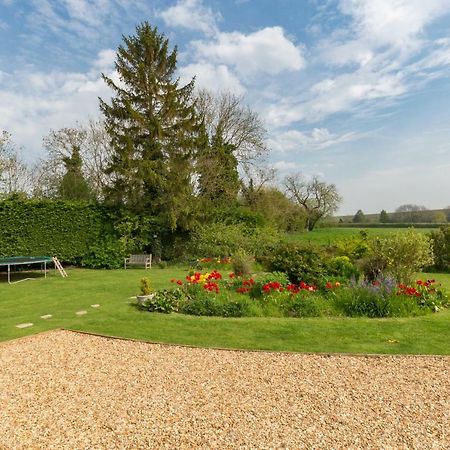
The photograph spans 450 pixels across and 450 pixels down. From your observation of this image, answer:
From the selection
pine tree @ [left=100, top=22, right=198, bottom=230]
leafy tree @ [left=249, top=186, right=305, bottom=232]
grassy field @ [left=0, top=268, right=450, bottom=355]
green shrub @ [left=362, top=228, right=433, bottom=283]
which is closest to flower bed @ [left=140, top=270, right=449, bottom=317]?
grassy field @ [left=0, top=268, right=450, bottom=355]

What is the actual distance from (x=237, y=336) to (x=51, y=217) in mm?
12299

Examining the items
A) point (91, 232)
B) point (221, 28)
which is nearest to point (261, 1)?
point (221, 28)

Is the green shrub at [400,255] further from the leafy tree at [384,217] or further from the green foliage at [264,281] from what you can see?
the leafy tree at [384,217]

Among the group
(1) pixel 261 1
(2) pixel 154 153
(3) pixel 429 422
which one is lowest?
(3) pixel 429 422

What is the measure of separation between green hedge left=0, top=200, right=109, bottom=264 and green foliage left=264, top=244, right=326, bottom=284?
960 cm

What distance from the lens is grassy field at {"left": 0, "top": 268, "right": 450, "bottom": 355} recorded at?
16.2 feet

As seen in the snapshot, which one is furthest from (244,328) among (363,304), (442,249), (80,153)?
(80,153)

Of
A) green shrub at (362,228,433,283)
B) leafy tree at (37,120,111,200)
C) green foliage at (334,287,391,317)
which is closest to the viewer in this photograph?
green foliage at (334,287,391,317)

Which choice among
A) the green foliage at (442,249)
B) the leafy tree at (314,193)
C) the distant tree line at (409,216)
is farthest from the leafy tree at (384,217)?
the green foliage at (442,249)

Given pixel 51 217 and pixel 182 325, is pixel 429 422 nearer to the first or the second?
pixel 182 325

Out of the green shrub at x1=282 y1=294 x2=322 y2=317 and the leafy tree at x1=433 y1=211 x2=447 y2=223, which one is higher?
the leafy tree at x1=433 y1=211 x2=447 y2=223

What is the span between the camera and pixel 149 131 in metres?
17.4

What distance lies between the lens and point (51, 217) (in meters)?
15.0

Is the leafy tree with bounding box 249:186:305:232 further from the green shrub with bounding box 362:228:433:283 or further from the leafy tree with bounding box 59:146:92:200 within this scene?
the green shrub with bounding box 362:228:433:283
